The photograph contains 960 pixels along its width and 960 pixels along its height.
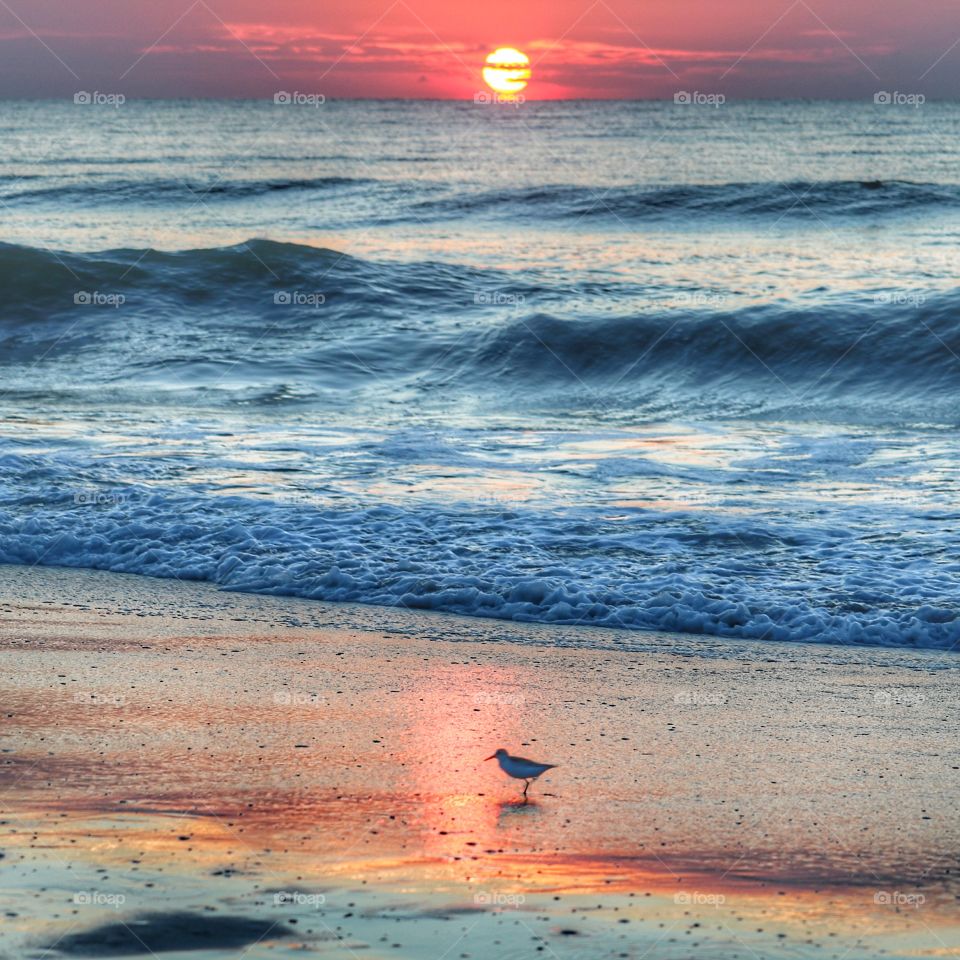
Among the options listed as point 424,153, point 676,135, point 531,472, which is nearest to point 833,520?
point 531,472

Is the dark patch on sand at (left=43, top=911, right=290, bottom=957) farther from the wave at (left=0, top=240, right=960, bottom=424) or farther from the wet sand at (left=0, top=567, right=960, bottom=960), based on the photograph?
the wave at (left=0, top=240, right=960, bottom=424)

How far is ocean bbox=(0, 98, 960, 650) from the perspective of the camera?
7.60m

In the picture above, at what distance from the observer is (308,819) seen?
4133mm

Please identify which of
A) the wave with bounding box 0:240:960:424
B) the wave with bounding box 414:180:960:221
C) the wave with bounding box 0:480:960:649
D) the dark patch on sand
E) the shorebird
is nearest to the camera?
the dark patch on sand

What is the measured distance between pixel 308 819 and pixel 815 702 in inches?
96.6

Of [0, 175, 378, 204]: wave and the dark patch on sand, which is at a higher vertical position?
[0, 175, 378, 204]: wave

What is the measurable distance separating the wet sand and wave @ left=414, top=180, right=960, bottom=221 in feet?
80.5

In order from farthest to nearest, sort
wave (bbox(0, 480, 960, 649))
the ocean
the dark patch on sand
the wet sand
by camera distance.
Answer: the ocean
wave (bbox(0, 480, 960, 649))
the wet sand
the dark patch on sand

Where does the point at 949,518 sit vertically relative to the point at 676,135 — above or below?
below

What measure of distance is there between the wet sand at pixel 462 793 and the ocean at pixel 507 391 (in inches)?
39.7

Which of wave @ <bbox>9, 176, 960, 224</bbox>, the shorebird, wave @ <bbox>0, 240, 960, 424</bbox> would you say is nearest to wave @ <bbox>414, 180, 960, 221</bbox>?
wave @ <bbox>9, 176, 960, 224</bbox>

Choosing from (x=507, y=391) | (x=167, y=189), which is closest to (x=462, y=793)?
(x=507, y=391)

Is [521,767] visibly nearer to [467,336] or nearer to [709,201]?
[467,336]

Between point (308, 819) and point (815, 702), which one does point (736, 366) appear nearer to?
point (815, 702)
